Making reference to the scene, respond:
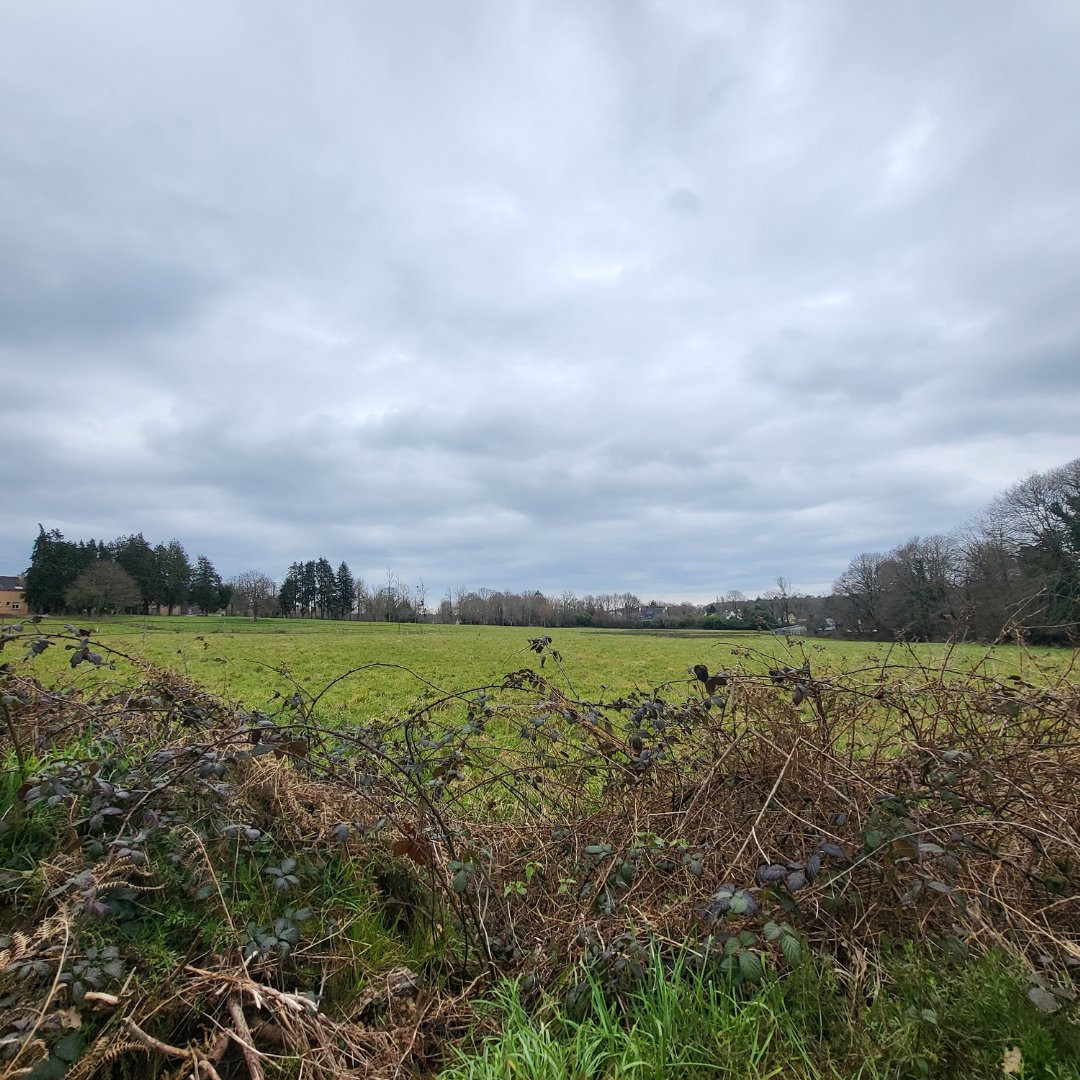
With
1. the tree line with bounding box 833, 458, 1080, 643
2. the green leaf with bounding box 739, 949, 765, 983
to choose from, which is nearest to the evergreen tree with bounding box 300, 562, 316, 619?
the tree line with bounding box 833, 458, 1080, 643

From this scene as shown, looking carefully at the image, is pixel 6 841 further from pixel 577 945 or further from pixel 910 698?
pixel 910 698

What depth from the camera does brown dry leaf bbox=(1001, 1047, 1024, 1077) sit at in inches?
65.8

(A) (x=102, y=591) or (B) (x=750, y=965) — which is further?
(A) (x=102, y=591)

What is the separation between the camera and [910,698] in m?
3.54

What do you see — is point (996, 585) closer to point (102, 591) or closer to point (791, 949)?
point (791, 949)

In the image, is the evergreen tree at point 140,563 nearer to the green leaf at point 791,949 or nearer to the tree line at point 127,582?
the tree line at point 127,582

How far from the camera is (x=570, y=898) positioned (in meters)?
2.94

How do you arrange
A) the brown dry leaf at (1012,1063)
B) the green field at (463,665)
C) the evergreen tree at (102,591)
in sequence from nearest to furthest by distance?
the brown dry leaf at (1012,1063), the green field at (463,665), the evergreen tree at (102,591)

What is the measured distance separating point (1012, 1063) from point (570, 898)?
178 cm

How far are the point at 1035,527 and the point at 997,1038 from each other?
48.3 m

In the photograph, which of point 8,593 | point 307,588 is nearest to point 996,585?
point 307,588

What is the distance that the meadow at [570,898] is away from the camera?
196cm

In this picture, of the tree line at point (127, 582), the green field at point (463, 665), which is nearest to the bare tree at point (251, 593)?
the tree line at point (127, 582)

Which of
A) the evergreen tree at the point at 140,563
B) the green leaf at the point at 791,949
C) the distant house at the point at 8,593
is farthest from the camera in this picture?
the distant house at the point at 8,593
